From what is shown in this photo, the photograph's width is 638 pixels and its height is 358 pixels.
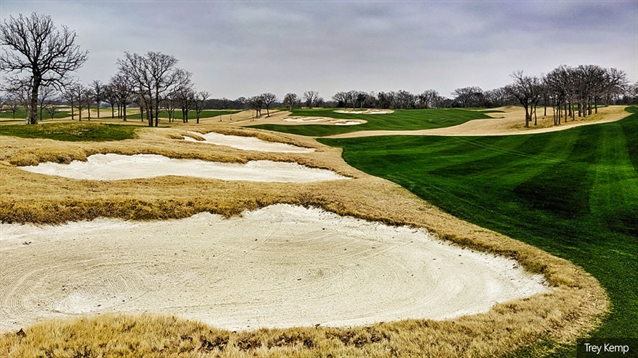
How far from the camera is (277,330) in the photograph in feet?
21.7

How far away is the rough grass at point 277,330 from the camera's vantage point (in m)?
5.61

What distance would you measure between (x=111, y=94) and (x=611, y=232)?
98.9 meters

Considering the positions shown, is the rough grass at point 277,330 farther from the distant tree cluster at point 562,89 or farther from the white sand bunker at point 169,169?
the distant tree cluster at point 562,89

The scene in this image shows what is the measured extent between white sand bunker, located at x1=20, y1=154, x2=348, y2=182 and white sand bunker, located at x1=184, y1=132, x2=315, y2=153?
859 cm

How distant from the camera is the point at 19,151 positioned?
18.2 meters

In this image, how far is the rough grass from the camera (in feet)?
18.4

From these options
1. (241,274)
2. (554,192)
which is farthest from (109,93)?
(554,192)

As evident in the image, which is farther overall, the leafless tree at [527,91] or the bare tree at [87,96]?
the bare tree at [87,96]

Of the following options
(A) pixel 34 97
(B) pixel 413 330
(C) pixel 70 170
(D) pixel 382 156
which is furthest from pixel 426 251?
(A) pixel 34 97

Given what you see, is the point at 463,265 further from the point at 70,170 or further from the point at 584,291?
the point at 70,170

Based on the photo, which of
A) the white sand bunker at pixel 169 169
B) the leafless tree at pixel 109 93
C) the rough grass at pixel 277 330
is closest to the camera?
the rough grass at pixel 277 330

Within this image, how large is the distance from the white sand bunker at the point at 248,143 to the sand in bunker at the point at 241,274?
20.7m

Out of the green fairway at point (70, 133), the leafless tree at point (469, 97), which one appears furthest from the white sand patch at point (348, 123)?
the leafless tree at point (469, 97)

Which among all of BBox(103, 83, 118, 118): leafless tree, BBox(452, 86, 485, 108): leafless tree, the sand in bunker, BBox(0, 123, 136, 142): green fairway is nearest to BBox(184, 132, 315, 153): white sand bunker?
BBox(0, 123, 136, 142): green fairway
